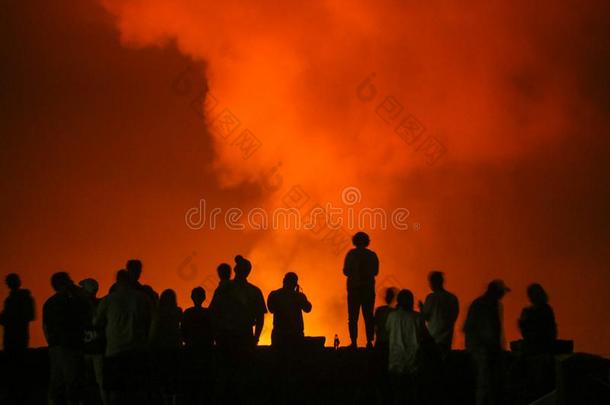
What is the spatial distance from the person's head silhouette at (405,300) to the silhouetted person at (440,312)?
66 centimetres

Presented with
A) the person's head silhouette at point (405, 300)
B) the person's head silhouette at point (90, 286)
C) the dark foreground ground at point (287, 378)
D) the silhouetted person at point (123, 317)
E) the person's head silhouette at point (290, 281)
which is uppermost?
the person's head silhouette at point (290, 281)

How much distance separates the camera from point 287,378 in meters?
19.7

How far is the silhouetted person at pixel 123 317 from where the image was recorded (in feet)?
54.5

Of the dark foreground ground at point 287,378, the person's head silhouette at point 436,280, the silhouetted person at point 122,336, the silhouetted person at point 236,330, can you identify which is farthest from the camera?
the person's head silhouette at point 436,280

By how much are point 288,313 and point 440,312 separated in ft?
9.10

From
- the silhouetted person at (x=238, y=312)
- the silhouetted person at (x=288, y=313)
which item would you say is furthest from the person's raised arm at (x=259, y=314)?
the silhouetted person at (x=288, y=313)

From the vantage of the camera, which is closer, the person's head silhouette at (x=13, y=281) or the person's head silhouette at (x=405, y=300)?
the person's head silhouette at (x=405, y=300)

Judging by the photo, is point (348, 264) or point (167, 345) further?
point (348, 264)

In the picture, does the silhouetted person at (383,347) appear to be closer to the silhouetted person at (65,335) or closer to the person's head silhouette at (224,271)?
the person's head silhouette at (224,271)

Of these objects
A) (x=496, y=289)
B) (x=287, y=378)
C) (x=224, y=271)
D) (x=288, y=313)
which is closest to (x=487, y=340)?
(x=496, y=289)

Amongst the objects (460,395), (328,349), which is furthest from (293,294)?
(460,395)

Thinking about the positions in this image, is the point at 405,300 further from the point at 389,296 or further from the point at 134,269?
the point at 134,269

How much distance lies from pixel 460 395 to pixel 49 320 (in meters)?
7.33

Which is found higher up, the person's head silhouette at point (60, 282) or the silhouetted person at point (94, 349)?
the person's head silhouette at point (60, 282)
